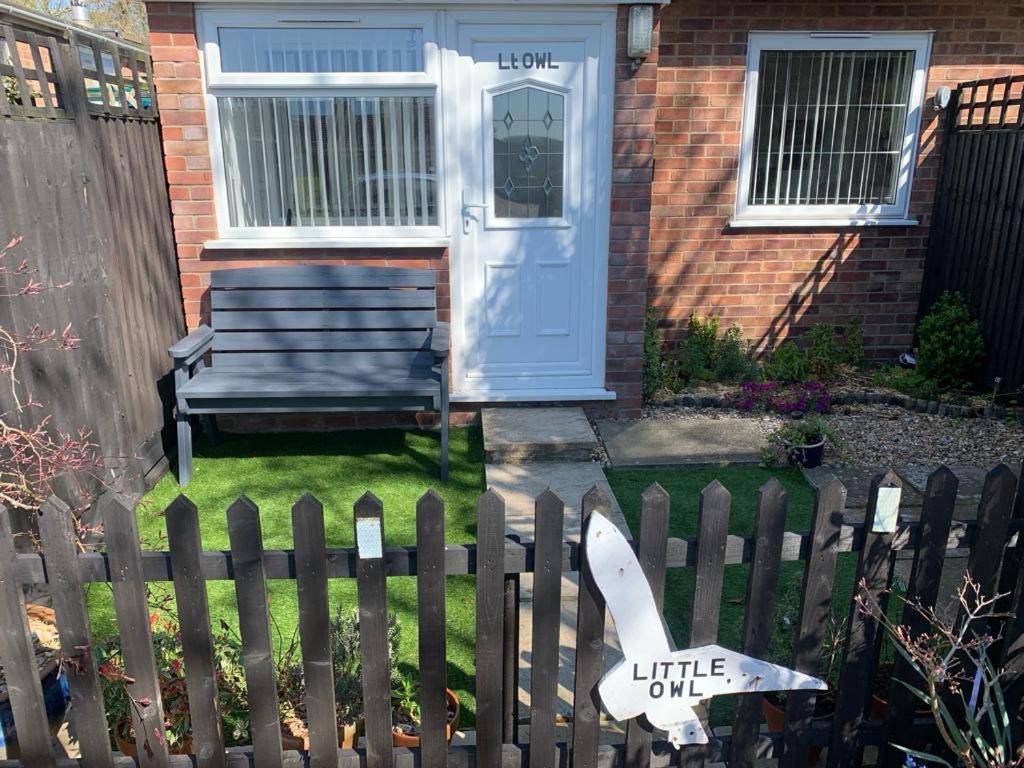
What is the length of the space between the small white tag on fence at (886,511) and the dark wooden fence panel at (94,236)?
324cm

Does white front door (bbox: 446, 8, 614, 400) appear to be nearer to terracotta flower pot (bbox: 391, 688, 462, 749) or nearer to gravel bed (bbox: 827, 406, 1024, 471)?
gravel bed (bbox: 827, 406, 1024, 471)

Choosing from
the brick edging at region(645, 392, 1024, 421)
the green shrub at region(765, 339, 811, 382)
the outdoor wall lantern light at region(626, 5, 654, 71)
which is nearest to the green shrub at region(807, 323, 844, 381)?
the green shrub at region(765, 339, 811, 382)

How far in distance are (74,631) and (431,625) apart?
3.11 feet

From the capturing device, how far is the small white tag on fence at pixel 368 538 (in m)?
2.11

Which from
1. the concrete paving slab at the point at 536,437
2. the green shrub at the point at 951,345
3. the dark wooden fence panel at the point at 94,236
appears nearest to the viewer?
the dark wooden fence panel at the point at 94,236

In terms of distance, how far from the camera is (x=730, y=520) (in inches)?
176

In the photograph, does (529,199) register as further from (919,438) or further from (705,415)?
(919,438)

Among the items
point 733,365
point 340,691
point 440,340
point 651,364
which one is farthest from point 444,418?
point 733,365

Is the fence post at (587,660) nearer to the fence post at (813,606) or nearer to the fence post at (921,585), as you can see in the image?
the fence post at (813,606)

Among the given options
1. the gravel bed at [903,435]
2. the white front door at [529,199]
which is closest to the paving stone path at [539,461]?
the white front door at [529,199]

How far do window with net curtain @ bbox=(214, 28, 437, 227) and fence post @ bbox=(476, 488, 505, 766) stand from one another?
3.74 meters

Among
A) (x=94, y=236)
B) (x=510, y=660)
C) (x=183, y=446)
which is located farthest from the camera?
(x=183, y=446)

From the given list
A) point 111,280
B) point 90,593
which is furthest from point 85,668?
point 111,280

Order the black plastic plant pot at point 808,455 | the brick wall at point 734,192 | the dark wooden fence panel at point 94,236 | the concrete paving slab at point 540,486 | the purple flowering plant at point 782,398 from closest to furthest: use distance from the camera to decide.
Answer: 1. the dark wooden fence panel at point 94,236
2. the concrete paving slab at point 540,486
3. the black plastic plant pot at point 808,455
4. the purple flowering plant at point 782,398
5. the brick wall at point 734,192
